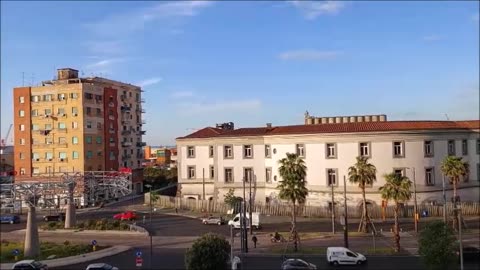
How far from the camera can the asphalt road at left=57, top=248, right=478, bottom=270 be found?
4422 cm

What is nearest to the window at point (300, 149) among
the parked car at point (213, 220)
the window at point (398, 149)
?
the window at point (398, 149)

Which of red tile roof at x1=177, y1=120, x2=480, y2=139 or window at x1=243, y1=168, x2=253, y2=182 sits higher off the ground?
red tile roof at x1=177, y1=120, x2=480, y2=139

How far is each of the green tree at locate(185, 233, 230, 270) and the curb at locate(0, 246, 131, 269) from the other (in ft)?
55.4

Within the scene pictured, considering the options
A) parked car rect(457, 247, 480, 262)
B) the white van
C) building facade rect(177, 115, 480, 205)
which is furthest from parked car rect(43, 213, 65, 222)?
parked car rect(457, 247, 480, 262)

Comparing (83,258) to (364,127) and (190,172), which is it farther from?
(364,127)

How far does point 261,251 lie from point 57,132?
2558 inches

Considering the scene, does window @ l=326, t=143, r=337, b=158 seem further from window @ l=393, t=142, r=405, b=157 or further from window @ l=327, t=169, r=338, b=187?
window @ l=393, t=142, r=405, b=157

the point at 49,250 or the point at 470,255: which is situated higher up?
the point at 49,250

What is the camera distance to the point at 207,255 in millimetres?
35969

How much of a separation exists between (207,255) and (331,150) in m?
42.4

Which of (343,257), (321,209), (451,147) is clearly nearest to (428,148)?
(451,147)

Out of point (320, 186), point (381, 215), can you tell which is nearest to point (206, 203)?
point (320, 186)

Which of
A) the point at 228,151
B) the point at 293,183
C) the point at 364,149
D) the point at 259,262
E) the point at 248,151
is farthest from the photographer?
the point at 228,151

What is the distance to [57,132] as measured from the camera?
103 m
